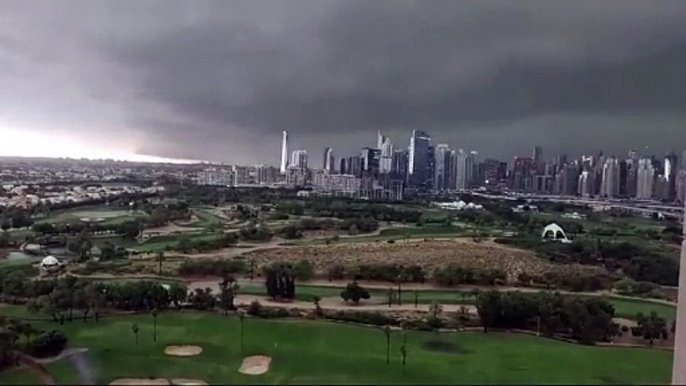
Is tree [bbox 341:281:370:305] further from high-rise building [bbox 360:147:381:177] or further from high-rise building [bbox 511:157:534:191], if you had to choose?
high-rise building [bbox 511:157:534:191]

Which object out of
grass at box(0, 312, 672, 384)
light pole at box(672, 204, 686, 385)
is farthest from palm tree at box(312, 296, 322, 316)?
light pole at box(672, 204, 686, 385)

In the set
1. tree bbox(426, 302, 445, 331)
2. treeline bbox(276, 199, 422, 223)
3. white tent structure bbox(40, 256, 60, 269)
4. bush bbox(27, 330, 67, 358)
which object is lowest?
tree bbox(426, 302, 445, 331)

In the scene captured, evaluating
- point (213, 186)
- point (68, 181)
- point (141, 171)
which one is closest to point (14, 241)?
point (68, 181)

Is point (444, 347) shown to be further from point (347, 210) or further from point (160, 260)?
point (347, 210)

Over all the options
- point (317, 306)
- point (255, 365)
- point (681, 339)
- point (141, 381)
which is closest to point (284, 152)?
point (317, 306)

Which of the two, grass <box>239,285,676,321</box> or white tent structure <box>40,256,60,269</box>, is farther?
white tent structure <box>40,256,60,269</box>
